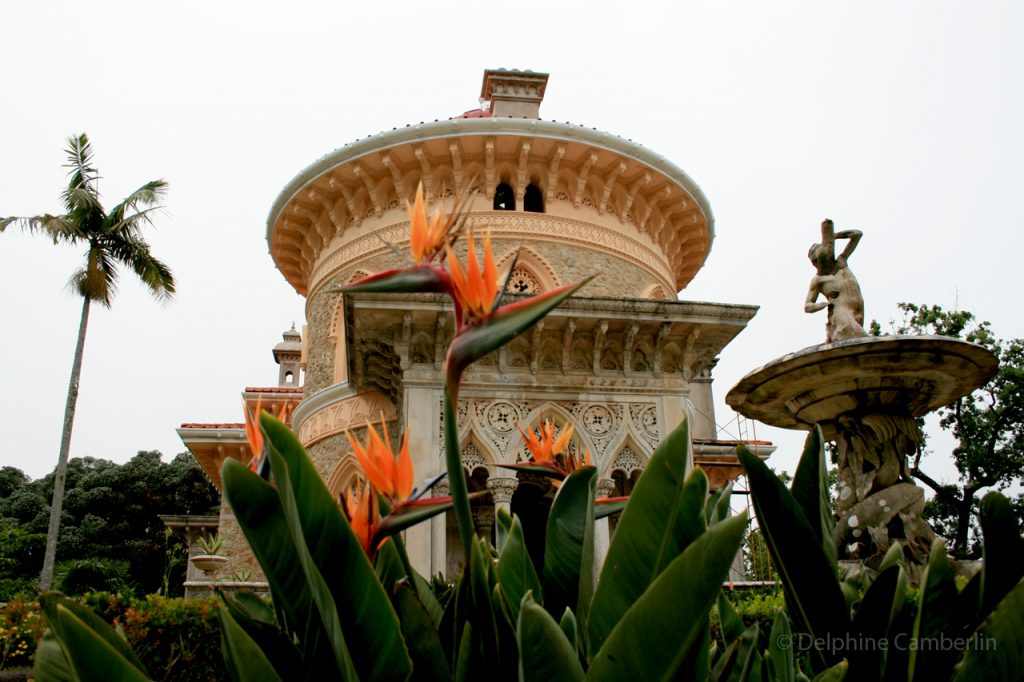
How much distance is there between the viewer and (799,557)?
166 centimetres

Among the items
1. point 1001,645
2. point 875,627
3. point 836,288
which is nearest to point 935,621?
point 875,627

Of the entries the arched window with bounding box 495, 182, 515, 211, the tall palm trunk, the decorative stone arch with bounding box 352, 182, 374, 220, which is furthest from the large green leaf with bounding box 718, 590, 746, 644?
the tall palm trunk

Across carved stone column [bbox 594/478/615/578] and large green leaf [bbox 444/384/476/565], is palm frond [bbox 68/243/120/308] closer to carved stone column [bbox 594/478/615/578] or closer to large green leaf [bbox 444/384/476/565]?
carved stone column [bbox 594/478/615/578]

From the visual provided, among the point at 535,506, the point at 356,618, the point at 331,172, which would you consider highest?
the point at 331,172

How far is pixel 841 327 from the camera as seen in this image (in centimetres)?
823

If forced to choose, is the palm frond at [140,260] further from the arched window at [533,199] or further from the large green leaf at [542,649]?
the large green leaf at [542,649]

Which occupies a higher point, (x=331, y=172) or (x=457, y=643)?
(x=331, y=172)

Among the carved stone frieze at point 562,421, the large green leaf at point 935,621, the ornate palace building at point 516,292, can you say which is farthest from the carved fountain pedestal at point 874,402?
the large green leaf at point 935,621

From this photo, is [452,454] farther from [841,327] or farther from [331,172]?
[331,172]

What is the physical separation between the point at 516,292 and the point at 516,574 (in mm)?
10189

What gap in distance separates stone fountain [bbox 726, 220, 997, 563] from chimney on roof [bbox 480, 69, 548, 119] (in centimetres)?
872

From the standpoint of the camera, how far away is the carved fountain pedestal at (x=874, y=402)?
23.6 ft

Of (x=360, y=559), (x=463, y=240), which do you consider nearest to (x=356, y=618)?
(x=360, y=559)

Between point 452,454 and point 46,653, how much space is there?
32.0 inches
